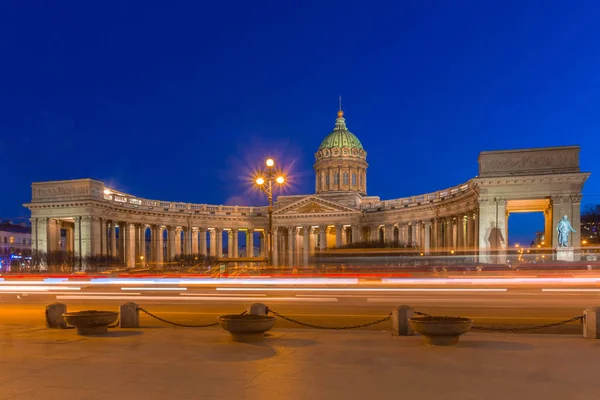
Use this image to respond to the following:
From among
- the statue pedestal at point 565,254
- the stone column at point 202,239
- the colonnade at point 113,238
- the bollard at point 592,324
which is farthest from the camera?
the stone column at point 202,239

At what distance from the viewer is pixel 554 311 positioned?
2044 centimetres

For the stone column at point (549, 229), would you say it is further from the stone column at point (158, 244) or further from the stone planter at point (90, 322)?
the stone column at point (158, 244)

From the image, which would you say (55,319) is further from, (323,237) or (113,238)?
(323,237)

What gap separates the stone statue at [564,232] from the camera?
53031mm

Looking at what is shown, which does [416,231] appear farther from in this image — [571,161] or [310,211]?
[571,161]

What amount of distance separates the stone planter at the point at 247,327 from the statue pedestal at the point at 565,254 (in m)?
46.4

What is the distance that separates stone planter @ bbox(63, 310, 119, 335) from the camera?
15.7 metres

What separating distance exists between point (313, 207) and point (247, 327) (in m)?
86.7

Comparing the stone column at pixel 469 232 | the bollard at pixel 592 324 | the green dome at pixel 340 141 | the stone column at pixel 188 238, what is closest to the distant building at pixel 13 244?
the stone column at pixel 188 238

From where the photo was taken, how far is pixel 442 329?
13.1m

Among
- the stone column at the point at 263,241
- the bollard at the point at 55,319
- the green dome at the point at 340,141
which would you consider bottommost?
the stone column at the point at 263,241

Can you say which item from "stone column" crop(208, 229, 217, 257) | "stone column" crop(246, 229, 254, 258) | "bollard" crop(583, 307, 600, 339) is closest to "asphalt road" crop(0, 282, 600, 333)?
"bollard" crop(583, 307, 600, 339)

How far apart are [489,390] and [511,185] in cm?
5267

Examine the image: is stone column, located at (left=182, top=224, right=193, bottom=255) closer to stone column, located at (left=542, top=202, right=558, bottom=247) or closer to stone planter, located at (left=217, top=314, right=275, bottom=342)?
stone column, located at (left=542, top=202, right=558, bottom=247)
